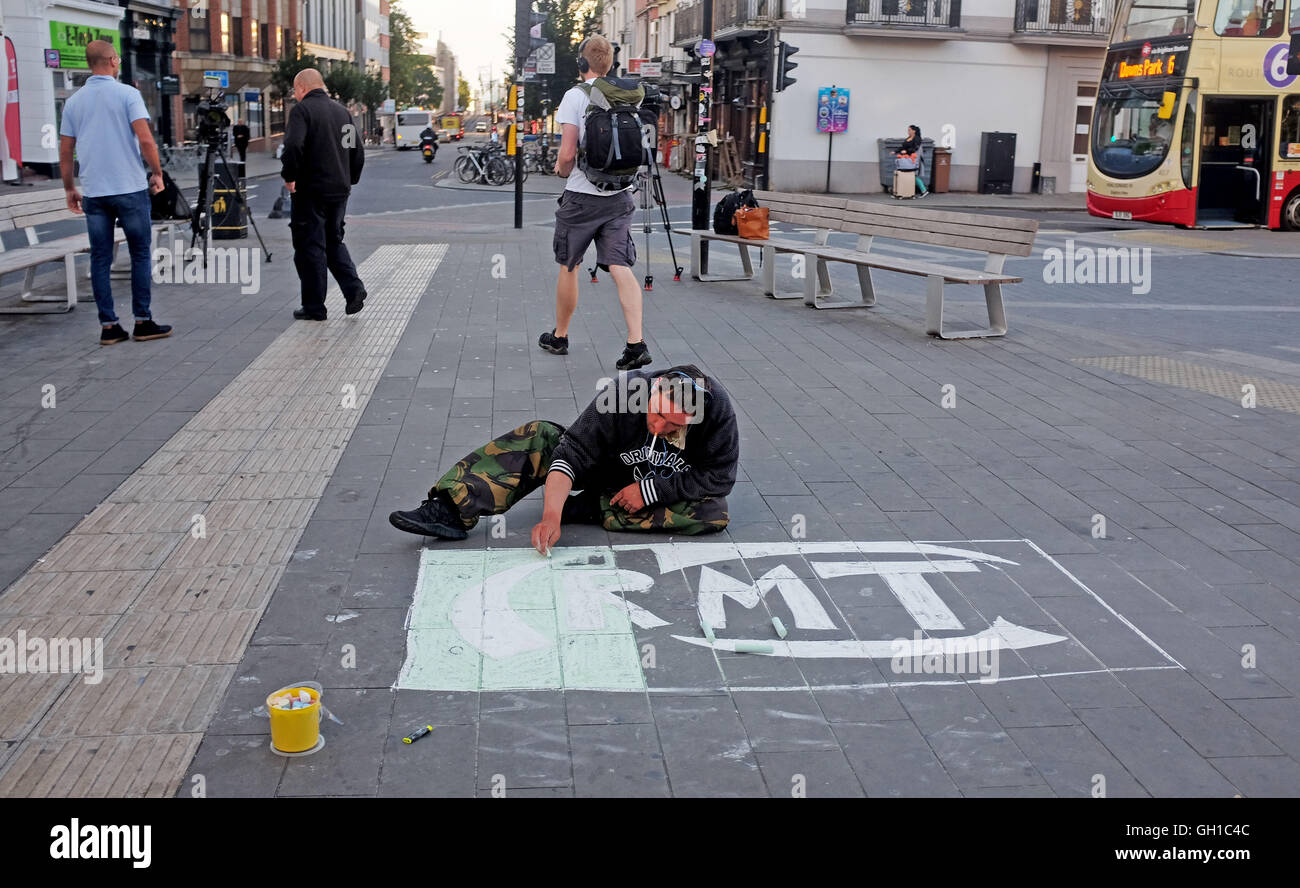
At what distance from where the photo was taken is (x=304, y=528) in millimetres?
5188

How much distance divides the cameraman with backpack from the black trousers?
2.17m

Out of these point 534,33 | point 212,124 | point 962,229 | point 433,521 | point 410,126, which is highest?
point 534,33

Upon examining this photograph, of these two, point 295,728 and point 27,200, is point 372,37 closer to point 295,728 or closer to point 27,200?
point 27,200

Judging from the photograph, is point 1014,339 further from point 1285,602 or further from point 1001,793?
point 1001,793

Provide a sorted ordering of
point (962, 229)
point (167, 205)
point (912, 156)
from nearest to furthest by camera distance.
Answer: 1. point (962, 229)
2. point (167, 205)
3. point (912, 156)

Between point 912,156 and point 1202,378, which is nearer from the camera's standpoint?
point 1202,378

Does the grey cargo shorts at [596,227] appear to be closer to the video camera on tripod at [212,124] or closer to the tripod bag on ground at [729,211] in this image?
the tripod bag on ground at [729,211]

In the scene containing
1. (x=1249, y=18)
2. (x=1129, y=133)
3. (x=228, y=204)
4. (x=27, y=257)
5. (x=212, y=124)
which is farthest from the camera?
(x=1129, y=133)

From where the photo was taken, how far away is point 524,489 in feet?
16.8

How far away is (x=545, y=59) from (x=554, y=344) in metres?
16.0

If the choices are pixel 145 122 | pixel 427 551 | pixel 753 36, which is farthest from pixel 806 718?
pixel 753 36

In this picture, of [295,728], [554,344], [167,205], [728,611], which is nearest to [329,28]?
[167,205]

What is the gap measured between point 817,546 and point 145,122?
5.89m
